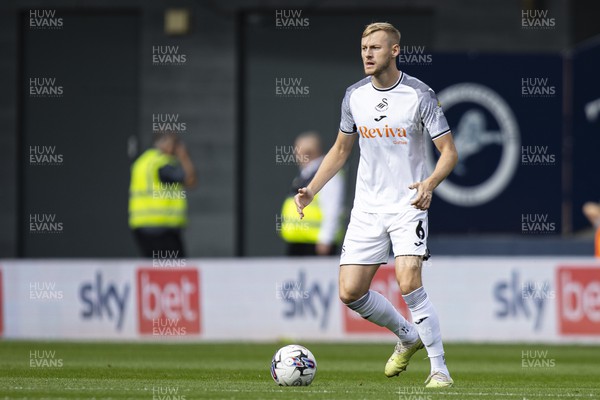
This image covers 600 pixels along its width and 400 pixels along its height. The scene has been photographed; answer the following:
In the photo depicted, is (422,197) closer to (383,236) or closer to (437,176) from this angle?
(437,176)

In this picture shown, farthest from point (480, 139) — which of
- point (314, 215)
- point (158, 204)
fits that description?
point (158, 204)

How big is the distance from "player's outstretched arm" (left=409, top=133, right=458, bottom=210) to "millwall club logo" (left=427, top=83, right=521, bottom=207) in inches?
349

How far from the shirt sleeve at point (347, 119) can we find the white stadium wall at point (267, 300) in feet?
19.2

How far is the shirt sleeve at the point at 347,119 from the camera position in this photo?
9039 millimetres

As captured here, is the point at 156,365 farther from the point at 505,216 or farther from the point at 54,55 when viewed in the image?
the point at 54,55

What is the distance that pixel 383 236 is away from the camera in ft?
29.3

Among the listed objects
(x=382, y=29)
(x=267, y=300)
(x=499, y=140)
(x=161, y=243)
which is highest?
(x=382, y=29)

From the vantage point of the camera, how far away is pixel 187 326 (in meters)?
15.3

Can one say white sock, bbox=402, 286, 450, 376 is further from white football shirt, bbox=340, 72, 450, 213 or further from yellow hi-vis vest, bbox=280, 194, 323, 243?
yellow hi-vis vest, bbox=280, 194, 323, 243

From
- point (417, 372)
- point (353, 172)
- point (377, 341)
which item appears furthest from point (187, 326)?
point (353, 172)

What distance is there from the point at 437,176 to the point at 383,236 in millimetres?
692

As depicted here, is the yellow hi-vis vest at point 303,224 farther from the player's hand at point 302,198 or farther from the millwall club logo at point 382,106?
the millwall club logo at point 382,106

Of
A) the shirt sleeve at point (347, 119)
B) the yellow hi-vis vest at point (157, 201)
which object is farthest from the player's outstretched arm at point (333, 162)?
the yellow hi-vis vest at point (157, 201)

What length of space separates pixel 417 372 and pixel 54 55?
1234 centimetres
